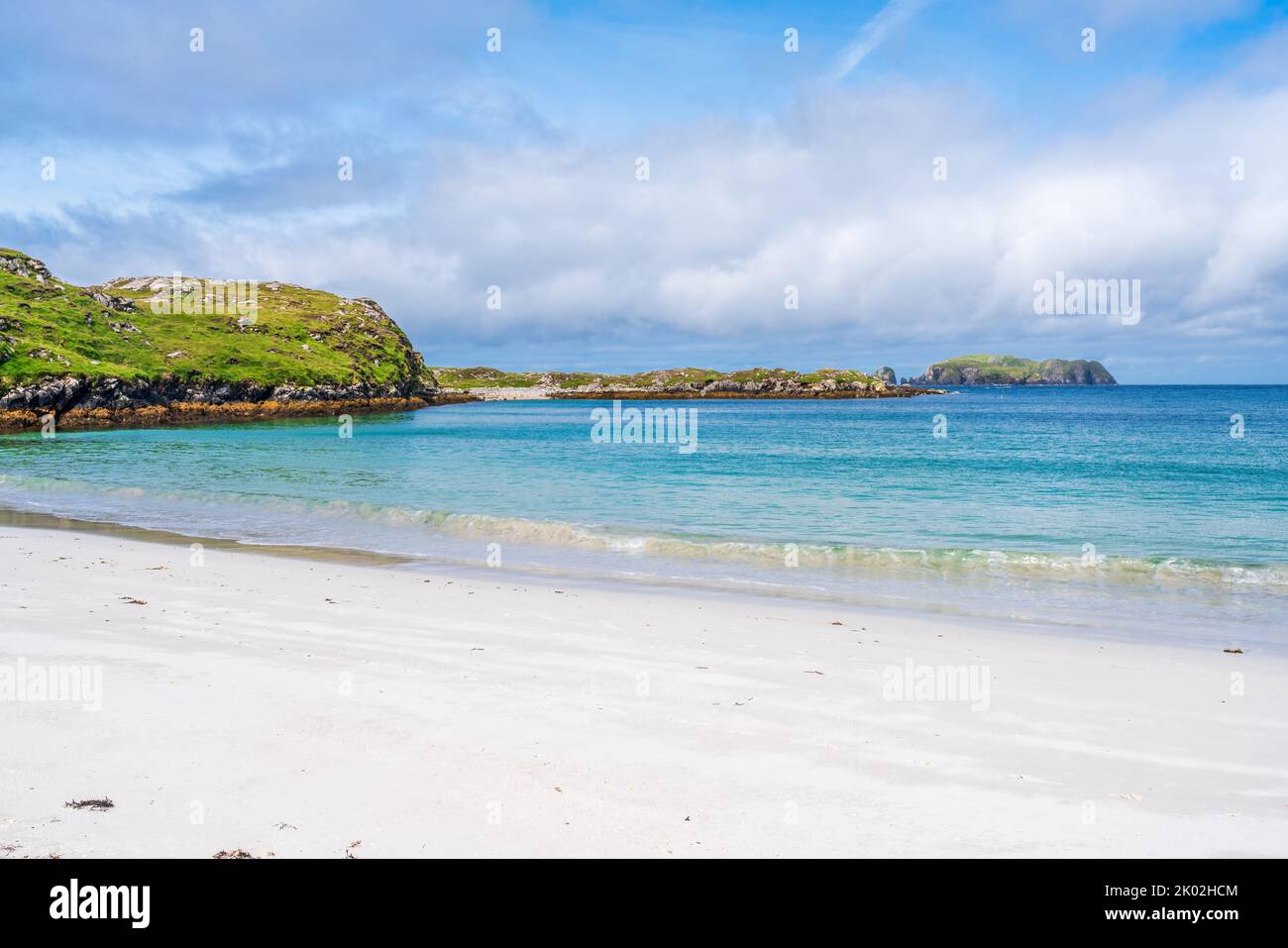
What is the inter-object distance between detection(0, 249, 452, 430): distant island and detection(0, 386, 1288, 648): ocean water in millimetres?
31698

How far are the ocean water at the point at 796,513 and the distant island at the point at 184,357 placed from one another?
31698 millimetres

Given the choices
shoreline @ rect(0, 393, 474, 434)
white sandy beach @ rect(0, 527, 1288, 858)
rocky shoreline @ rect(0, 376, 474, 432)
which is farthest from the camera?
rocky shoreline @ rect(0, 376, 474, 432)

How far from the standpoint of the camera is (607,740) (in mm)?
7797

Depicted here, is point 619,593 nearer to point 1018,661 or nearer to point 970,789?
point 1018,661

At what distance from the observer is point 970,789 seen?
22.6 ft

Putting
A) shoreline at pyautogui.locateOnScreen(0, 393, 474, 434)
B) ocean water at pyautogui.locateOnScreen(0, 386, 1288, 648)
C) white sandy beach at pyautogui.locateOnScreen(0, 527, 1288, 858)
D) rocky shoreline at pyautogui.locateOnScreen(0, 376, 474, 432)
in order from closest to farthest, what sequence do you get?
white sandy beach at pyautogui.locateOnScreen(0, 527, 1288, 858)
ocean water at pyautogui.locateOnScreen(0, 386, 1288, 648)
shoreline at pyautogui.locateOnScreen(0, 393, 474, 434)
rocky shoreline at pyautogui.locateOnScreen(0, 376, 474, 432)

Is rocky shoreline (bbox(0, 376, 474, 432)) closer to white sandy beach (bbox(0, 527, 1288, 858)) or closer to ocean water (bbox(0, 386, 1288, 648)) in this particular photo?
ocean water (bbox(0, 386, 1288, 648))

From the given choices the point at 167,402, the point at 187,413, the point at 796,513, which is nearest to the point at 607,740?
the point at 796,513

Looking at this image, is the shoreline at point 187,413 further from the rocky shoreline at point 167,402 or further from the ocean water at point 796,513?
the ocean water at point 796,513

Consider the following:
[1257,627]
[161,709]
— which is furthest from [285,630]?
[1257,627]

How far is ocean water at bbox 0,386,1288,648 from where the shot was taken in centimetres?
1795

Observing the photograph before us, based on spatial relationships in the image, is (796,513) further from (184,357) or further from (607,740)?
(184,357)

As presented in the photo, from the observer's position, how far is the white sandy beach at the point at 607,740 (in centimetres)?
589

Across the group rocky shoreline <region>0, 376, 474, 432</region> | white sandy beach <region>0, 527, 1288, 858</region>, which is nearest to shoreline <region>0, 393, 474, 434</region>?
rocky shoreline <region>0, 376, 474, 432</region>
